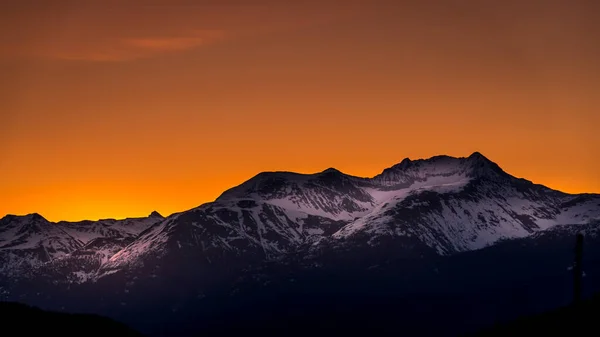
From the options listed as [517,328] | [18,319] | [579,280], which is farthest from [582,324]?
[18,319]

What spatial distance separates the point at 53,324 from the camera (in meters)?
173

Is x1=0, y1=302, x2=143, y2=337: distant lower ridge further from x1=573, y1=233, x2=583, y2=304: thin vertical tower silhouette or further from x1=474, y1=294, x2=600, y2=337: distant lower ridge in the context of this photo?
x1=573, y1=233, x2=583, y2=304: thin vertical tower silhouette

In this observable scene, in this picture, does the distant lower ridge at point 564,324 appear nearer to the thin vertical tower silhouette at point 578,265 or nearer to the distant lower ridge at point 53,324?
the thin vertical tower silhouette at point 578,265

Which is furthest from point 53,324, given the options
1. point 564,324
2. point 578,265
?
point 578,265

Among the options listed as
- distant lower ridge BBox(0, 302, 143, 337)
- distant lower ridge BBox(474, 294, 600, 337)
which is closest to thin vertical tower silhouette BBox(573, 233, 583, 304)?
distant lower ridge BBox(474, 294, 600, 337)

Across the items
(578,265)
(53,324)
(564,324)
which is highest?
(53,324)

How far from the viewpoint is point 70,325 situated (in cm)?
17425

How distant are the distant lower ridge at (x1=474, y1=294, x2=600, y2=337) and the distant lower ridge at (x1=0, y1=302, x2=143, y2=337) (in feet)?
162

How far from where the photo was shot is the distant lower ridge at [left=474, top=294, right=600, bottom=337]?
135625 mm

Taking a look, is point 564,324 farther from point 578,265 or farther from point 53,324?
point 53,324

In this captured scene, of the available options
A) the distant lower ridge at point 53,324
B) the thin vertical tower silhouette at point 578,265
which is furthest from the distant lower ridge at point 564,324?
the distant lower ridge at point 53,324

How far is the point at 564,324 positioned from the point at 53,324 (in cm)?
6738

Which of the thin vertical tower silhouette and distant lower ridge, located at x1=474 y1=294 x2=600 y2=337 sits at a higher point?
the thin vertical tower silhouette

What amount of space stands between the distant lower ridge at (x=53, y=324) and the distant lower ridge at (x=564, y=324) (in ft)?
162
